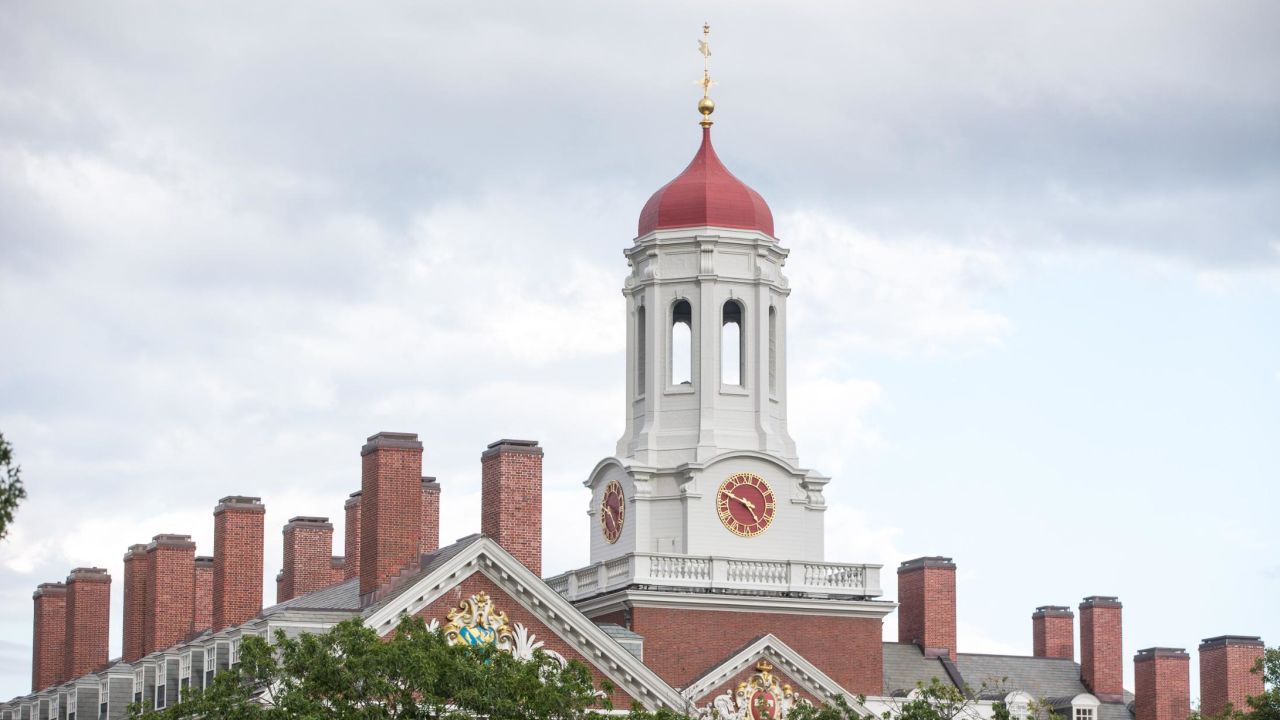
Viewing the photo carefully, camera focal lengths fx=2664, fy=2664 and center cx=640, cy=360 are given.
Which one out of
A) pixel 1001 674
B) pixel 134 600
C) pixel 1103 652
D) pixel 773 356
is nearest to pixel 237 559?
pixel 134 600

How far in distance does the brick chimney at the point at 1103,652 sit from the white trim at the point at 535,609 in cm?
2505

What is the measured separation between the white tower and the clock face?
0.03m

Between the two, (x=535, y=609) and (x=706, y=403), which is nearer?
(x=535, y=609)

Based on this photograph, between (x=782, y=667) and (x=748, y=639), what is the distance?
4.92 ft

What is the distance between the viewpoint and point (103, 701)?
2889 inches

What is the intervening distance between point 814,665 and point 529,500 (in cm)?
1085

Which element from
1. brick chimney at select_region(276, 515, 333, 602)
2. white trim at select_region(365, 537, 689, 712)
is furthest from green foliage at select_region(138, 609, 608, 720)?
brick chimney at select_region(276, 515, 333, 602)

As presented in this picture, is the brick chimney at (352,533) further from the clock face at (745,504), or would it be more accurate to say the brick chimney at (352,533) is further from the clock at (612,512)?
the clock face at (745,504)

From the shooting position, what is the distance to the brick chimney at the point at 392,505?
6384 cm

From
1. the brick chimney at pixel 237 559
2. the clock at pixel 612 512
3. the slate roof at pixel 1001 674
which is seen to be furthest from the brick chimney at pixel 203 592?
the slate roof at pixel 1001 674

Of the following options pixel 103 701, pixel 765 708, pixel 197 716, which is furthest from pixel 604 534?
pixel 197 716

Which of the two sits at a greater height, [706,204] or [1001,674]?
[706,204]

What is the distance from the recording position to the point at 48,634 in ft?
290

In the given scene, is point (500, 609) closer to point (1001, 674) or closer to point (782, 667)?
point (782, 667)
